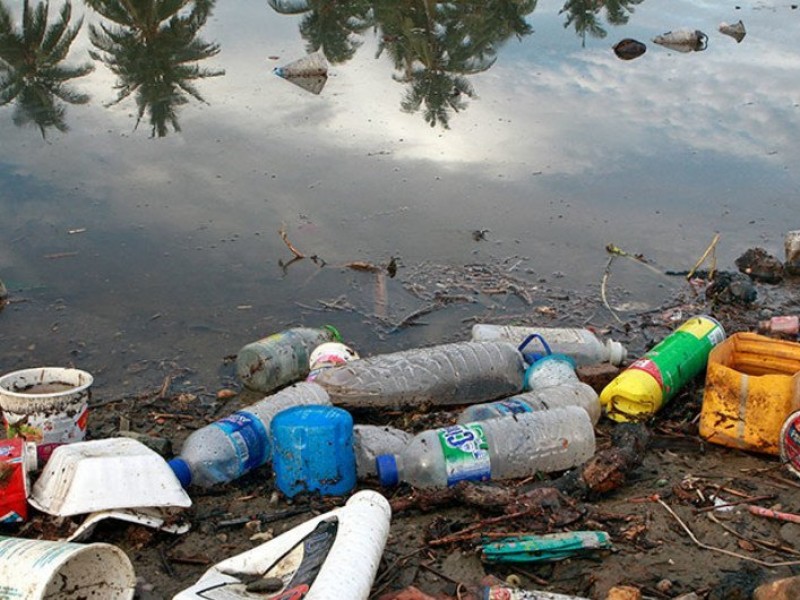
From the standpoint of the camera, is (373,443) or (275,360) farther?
(275,360)

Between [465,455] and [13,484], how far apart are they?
61.0 inches

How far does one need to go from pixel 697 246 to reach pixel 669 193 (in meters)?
0.81

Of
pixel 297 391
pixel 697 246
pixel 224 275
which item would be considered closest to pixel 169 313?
pixel 224 275

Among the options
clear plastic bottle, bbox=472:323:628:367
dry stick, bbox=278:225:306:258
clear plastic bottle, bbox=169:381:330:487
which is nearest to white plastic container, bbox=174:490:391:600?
clear plastic bottle, bbox=169:381:330:487

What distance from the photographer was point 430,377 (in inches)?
165

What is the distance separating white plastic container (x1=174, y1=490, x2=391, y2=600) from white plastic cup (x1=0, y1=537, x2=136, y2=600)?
0.85ft

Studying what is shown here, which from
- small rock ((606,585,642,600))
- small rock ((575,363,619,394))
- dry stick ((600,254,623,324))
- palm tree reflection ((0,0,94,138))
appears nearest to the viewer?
small rock ((606,585,642,600))

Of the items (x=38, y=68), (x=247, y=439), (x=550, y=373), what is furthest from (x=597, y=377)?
(x=38, y=68)

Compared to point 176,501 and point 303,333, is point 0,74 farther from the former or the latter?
point 176,501

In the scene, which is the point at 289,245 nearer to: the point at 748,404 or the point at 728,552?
the point at 748,404

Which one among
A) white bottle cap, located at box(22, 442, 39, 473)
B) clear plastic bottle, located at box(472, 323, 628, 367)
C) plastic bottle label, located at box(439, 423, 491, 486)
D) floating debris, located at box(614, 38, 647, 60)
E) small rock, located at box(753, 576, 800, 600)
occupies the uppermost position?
small rock, located at box(753, 576, 800, 600)

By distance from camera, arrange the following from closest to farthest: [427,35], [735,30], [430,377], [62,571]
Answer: [62,571]
[430,377]
[427,35]
[735,30]

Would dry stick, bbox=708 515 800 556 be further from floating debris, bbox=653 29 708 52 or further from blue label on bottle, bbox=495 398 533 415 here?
floating debris, bbox=653 29 708 52

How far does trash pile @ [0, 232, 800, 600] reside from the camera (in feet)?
8.48
